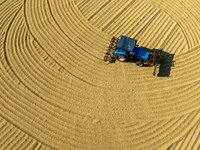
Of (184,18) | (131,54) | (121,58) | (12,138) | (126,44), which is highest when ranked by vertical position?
(184,18)

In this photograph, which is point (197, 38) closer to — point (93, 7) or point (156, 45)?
point (156, 45)

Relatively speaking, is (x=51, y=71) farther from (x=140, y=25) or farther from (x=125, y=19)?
(x=140, y=25)

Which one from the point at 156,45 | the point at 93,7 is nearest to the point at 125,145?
the point at 156,45

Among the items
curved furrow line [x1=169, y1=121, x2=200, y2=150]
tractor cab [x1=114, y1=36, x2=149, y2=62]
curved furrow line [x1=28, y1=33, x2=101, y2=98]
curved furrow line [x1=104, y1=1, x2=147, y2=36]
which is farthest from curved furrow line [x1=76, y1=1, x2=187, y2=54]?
curved furrow line [x1=169, y1=121, x2=200, y2=150]

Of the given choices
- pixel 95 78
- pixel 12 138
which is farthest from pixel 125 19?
pixel 12 138

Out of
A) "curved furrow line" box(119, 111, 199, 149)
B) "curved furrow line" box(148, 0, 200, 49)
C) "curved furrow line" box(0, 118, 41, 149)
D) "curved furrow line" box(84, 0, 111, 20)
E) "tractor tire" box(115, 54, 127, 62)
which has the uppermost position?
"curved furrow line" box(148, 0, 200, 49)

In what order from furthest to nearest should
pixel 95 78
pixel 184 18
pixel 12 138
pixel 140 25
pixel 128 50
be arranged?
1. pixel 184 18
2. pixel 140 25
3. pixel 95 78
4. pixel 128 50
5. pixel 12 138

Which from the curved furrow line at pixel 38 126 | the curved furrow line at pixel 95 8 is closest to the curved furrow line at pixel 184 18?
the curved furrow line at pixel 95 8

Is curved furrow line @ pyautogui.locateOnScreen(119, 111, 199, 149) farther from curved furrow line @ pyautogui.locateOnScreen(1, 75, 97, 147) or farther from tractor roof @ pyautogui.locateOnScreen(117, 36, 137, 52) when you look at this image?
tractor roof @ pyautogui.locateOnScreen(117, 36, 137, 52)

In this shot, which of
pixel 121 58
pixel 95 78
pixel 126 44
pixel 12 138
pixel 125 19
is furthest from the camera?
pixel 125 19

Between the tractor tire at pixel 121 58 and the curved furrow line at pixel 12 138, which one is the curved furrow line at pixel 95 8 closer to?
the tractor tire at pixel 121 58
